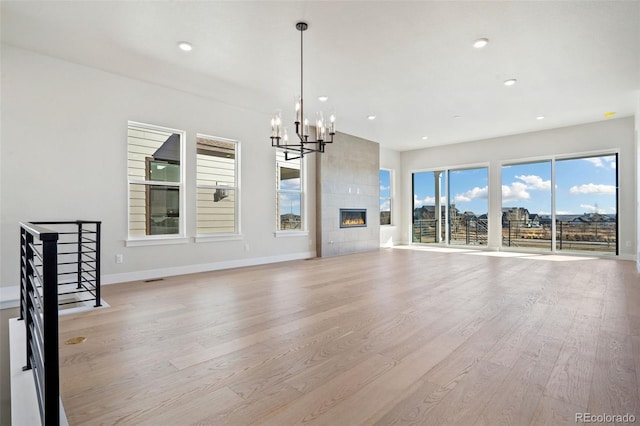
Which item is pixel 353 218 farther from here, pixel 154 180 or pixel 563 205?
pixel 563 205

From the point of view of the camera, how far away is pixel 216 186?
5.66 m

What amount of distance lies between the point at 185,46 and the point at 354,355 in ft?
12.1

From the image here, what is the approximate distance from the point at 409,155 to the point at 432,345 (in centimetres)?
854

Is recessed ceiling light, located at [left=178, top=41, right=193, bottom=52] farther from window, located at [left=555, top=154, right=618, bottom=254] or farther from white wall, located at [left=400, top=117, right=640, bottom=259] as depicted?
window, located at [left=555, top=154, right=618, bottom=254]

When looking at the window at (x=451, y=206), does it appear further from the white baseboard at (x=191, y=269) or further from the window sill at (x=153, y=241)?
the window sill at (x=153, y=241)

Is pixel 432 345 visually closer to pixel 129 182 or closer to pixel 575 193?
pixel 129 182

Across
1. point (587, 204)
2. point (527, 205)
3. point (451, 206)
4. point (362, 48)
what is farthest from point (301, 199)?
point (587, 204)

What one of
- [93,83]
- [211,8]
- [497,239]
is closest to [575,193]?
[497,239]

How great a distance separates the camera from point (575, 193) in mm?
7395

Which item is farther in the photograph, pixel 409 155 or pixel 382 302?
pixel 409 155

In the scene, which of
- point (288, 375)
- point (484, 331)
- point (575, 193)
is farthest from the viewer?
point (575, 193)

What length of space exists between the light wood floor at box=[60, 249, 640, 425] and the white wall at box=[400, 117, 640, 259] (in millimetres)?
3681

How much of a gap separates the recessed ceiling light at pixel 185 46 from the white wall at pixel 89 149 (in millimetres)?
1440

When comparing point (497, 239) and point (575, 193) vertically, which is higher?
point (575, 193)
